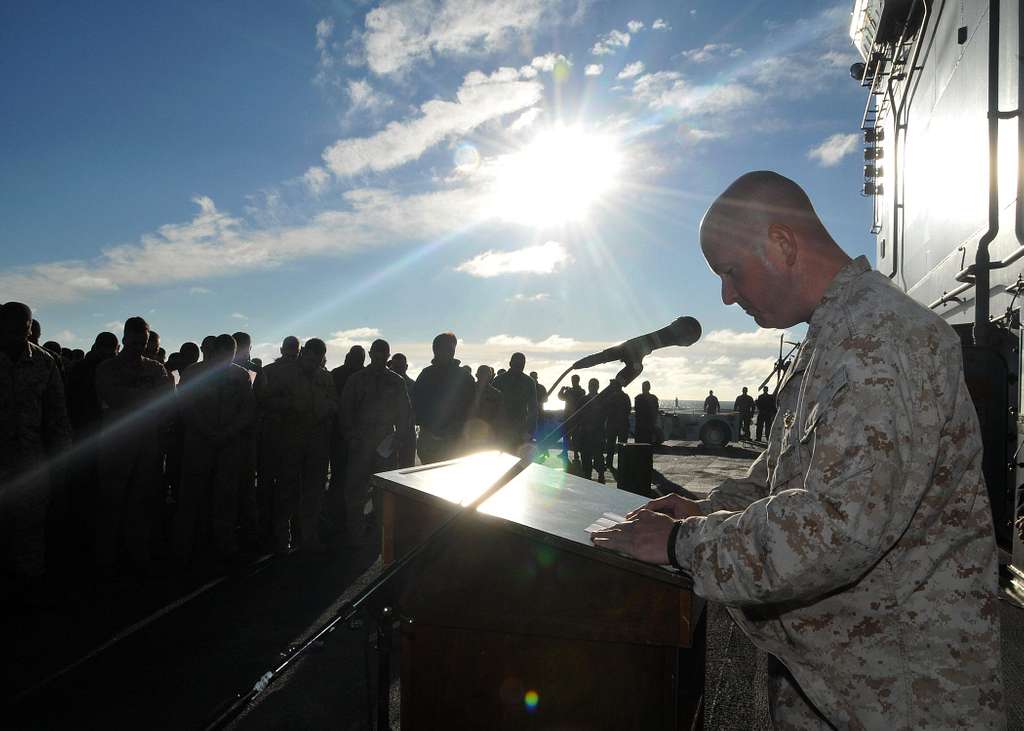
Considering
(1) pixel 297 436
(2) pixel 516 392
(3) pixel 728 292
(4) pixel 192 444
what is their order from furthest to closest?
(2) pixel 516 392, (1) pixel 297 436, (4) pixel 192 444, (3) pixel 728 292

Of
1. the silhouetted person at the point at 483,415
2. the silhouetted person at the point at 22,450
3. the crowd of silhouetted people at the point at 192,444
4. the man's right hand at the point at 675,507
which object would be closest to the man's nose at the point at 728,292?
the man's right hand at the point at 675,507

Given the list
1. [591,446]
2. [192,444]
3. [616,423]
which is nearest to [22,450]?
[192,444]

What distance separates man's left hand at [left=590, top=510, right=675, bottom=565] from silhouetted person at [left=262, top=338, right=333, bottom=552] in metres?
5.84

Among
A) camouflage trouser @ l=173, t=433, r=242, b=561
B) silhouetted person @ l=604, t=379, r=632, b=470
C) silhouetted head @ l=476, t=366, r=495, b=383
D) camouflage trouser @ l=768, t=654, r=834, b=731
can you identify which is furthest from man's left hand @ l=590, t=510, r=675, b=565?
silhouetted person @ l=604, t=379, r=632, b=470

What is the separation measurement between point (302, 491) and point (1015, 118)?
7.83 metres

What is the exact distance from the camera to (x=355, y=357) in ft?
29.2

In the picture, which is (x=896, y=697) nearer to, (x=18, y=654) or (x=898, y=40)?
(x=18, y=654)

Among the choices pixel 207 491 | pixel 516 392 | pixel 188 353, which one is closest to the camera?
pixel 207 491

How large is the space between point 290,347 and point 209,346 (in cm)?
81

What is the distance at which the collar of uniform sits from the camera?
1.58 metres

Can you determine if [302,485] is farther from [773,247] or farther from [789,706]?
[773,247]

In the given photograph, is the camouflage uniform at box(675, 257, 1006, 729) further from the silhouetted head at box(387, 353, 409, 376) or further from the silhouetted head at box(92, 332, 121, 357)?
the silhouetted head at box(387, 353, 409, 376)

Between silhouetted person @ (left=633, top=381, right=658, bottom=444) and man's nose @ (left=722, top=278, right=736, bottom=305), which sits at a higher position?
man's nose @ (left=722, top=278, right=736, bottom=305)

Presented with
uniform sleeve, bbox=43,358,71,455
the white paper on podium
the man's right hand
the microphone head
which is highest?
the microphone head
